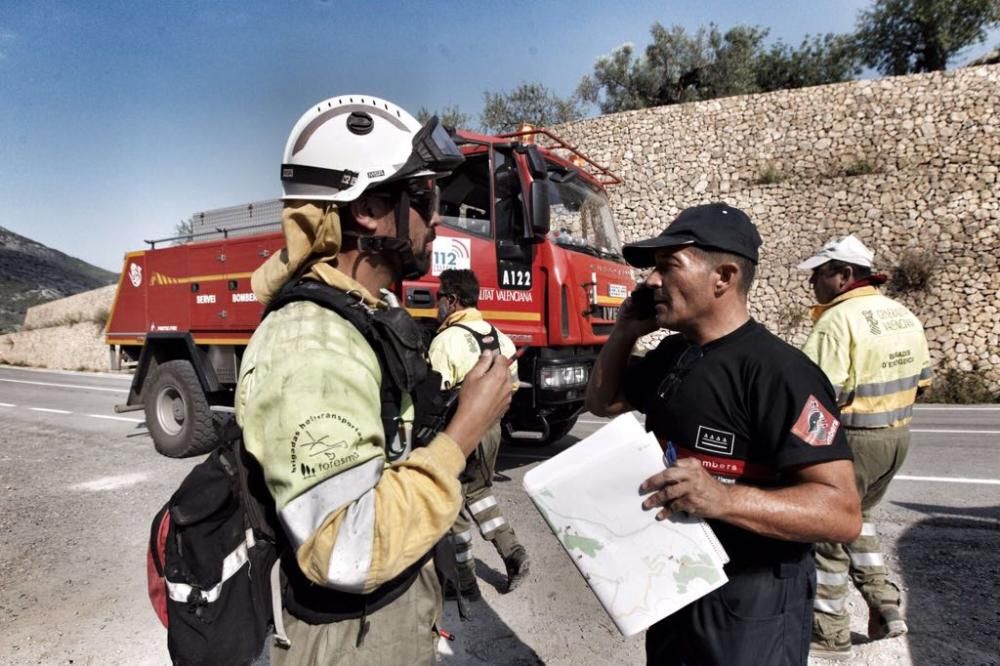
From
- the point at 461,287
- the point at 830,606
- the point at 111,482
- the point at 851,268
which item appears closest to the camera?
the point at 830,606

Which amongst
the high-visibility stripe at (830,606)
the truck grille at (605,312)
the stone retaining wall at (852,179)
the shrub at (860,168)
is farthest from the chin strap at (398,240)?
the shrub at (860,168)

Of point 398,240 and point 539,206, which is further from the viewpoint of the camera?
point 539,206

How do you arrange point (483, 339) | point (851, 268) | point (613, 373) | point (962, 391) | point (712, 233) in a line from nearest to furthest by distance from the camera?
point (712, 233) → point (613, 373) → point (851, 268) → point (483, 339) → point (962, 391)

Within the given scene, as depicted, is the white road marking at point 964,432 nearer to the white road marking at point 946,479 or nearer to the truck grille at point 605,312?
the white road marking at point 946,479

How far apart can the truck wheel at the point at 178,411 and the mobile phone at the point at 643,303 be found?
596cm

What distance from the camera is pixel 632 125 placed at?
65.1 feet

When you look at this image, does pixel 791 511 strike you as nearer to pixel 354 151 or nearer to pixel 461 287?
pixel 354 151

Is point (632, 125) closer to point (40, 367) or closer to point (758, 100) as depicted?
point (758, 100)

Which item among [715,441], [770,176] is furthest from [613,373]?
[770,176]

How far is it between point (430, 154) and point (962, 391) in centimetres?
1325

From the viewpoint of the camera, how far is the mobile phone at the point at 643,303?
193 centimetres

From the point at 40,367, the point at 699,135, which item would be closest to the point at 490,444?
the point at 699,135

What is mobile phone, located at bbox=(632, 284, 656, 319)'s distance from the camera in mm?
1930

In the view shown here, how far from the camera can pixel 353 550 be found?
1034 mm
